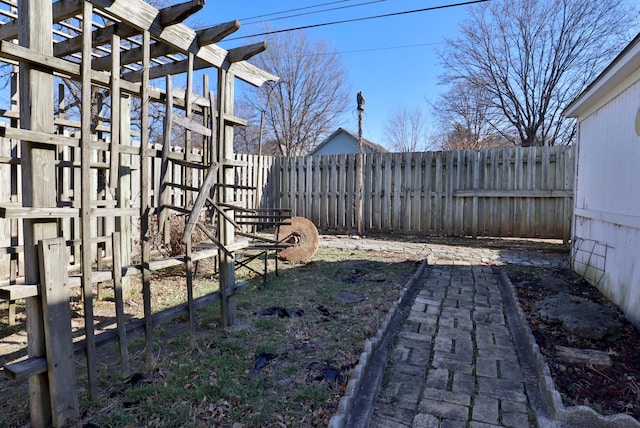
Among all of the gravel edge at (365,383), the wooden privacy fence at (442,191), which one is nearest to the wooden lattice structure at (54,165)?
the gravel edge at (365,383)

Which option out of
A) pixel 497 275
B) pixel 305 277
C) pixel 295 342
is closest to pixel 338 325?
pixel 295 342

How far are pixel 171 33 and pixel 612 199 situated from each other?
5.17 meters

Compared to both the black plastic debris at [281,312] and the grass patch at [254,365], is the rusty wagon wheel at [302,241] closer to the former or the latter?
the grass patch at [254,365]

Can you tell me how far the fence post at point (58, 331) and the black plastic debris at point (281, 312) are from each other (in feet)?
6.47

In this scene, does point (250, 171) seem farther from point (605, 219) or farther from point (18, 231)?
point (605, 219)

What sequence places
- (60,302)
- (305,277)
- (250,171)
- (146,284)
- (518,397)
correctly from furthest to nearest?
(250,171) < (305,277) < (146,284) < (518,397) < (60,302)

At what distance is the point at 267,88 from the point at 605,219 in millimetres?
20155

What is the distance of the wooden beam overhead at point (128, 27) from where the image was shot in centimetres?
245

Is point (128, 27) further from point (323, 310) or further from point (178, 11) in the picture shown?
point (323, 310)

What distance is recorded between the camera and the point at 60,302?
201 cm

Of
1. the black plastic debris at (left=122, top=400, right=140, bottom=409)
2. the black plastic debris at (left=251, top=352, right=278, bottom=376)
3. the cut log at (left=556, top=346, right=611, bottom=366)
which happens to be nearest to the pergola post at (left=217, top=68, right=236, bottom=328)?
the black plastic debris at (left=251, top=352, right=278, bottom=376)

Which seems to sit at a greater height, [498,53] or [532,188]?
[498,53]

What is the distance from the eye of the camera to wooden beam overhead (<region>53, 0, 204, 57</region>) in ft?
8.04

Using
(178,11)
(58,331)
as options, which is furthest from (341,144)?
(58,331)
